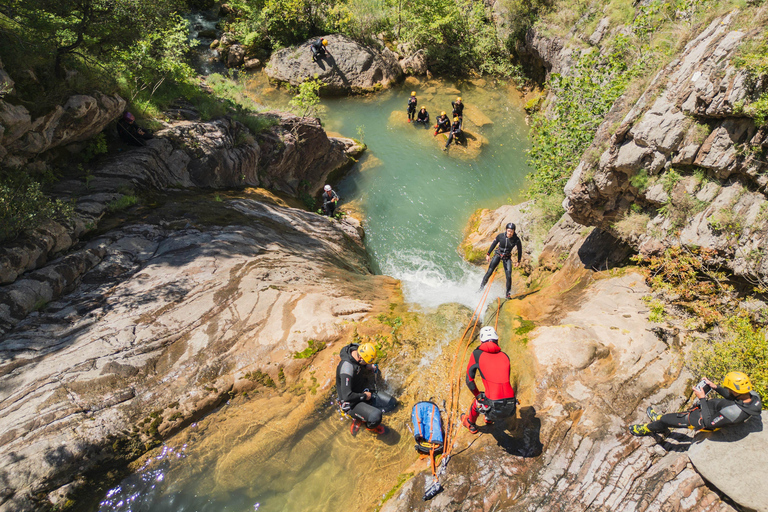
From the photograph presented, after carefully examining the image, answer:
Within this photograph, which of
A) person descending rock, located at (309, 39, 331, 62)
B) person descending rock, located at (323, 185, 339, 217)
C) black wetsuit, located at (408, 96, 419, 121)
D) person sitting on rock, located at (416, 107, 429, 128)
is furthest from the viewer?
person descending rock, located at (309, 39, 331, 62)

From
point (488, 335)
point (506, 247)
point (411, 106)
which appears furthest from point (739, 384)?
point (411, 106)

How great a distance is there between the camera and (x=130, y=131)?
11523 mm

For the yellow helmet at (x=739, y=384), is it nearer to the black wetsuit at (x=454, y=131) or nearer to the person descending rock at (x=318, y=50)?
the black wetsuit at (x=454, y=131)

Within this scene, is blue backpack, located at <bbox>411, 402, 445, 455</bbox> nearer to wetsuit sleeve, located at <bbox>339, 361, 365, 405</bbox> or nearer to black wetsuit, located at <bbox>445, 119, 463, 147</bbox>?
wetsuit sleeve, located at <bbox>339, 361, 365, 405</bbox>

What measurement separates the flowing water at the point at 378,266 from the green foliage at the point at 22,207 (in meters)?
5.15

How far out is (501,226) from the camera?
1495cm

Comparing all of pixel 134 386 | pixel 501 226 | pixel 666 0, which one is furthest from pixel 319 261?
pixel 666 0

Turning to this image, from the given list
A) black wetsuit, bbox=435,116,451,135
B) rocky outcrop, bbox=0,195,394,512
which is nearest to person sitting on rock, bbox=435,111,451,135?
black wetsuit, bbox=435,116,451,135

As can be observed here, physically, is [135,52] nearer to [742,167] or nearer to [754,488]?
[742,167]

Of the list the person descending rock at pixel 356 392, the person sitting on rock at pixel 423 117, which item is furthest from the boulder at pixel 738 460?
the person sitting on rock at pixel 423 117

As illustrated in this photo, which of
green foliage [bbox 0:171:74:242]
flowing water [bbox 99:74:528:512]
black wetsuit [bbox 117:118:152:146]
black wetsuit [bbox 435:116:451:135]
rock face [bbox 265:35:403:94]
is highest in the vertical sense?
rock face [bbox 265:35:403:94]

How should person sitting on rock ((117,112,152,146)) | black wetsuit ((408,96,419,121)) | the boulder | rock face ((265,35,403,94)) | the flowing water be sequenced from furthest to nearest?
1. rock face ((265,35,403,94))
2. black wetsuit ((408,96,419,121))
3. person sitting on rock ((117,112,152,146))
4. the flowing water
5. the boulder

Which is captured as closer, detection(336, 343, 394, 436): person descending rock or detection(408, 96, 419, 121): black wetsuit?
detection(336, 343, 394, 436): person descending rock

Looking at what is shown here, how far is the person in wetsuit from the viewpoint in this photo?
261 inches
